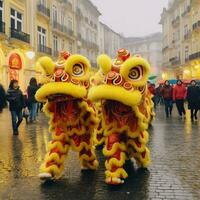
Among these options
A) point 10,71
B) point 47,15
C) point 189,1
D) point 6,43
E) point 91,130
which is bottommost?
point 91,130

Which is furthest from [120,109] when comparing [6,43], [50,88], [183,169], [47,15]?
[47,15]

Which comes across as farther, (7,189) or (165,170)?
(165,170)

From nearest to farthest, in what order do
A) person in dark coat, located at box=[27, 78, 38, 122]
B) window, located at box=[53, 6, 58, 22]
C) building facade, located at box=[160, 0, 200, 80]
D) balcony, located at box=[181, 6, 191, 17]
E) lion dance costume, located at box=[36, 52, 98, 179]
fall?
lion dance costume, located at box=[36, 52, 98, 179] → person in dark coat, located at box=[27, 78, 38, 122] → window, located at box=[53, 6, 58, 22] → building facade, located at box=[160, 0, 200, 80] → balcony, located at box=[181, 6, 191, 17]

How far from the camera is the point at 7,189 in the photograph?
6.13m

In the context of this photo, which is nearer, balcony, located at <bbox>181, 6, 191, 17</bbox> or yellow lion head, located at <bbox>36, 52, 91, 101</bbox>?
yellow lion head, located at <bbox>36, 52, 91, 101</bbox>

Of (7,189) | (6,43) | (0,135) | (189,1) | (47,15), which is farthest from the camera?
(189,1)

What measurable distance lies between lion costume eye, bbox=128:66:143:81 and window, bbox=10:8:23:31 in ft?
82.1

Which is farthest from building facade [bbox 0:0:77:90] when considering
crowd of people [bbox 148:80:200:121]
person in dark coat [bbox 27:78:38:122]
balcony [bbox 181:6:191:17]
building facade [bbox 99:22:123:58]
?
building facade [bbox 99:22:123:58]

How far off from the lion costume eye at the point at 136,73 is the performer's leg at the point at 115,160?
89 cm

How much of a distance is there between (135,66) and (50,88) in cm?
131

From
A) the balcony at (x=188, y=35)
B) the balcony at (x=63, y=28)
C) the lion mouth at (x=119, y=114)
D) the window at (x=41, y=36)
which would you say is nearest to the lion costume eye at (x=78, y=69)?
the lion mouth at (x=119, y=114)

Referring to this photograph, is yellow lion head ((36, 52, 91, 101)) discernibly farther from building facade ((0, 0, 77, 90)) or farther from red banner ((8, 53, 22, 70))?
red banner ((8, 53, 22, 70))

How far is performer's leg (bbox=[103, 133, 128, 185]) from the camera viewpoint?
6.24 meters

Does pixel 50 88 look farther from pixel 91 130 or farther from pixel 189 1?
pixel 189 1
